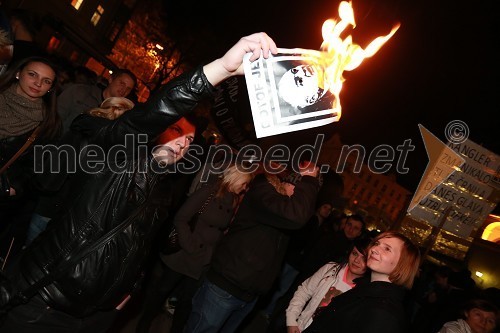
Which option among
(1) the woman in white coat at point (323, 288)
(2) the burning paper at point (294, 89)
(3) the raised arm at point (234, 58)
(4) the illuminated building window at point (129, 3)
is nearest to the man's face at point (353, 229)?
(1) the woman in white coat at point (323, 288)

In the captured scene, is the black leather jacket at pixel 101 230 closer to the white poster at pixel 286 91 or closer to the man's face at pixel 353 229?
the white poster at pixel 286 91

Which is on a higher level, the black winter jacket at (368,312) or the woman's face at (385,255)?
the woman's face at (385,255)

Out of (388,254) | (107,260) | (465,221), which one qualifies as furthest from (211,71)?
(465,221)

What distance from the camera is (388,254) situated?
10.3ft

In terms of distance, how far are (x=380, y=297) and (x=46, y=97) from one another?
4016 millimetres

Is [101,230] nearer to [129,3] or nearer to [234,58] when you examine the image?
[234,58]

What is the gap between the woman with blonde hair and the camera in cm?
265

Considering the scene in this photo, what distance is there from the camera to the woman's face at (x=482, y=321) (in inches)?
170

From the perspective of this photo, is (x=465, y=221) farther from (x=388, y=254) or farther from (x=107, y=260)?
(x=107, y=260)

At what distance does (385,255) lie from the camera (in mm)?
3127

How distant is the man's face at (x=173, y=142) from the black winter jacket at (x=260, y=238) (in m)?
1.37

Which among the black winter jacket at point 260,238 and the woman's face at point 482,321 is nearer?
the black winter jacket at point 260,238

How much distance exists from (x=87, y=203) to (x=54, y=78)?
258 cm

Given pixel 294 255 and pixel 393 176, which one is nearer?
pixel 294 255
